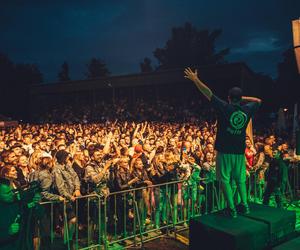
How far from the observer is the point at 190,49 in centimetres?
5459

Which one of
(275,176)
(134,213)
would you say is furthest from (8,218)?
(275,176)

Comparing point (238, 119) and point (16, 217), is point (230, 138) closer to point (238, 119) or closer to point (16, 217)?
point (238, 119)

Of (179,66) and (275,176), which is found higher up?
(179,66)

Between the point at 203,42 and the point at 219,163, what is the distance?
5209cm

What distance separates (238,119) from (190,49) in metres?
51.7

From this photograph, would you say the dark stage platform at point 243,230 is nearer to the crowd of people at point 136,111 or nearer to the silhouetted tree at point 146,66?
the crowd of people at point 136,111

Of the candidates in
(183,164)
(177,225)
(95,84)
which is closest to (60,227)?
(177,225)

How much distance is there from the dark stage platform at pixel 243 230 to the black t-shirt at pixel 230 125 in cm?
97

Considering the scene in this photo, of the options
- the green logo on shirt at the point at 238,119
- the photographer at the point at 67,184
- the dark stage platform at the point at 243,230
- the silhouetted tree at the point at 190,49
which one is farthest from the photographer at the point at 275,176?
the silhouetted tree at the point at 190,49

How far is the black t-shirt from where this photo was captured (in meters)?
4.66

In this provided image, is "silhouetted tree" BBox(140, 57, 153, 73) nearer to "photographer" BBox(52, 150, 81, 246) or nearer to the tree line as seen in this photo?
the tree line

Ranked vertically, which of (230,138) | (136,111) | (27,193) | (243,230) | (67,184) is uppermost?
(136,111)

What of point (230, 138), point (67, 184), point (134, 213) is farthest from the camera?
point (134, 213)

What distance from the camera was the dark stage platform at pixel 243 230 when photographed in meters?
4.14
